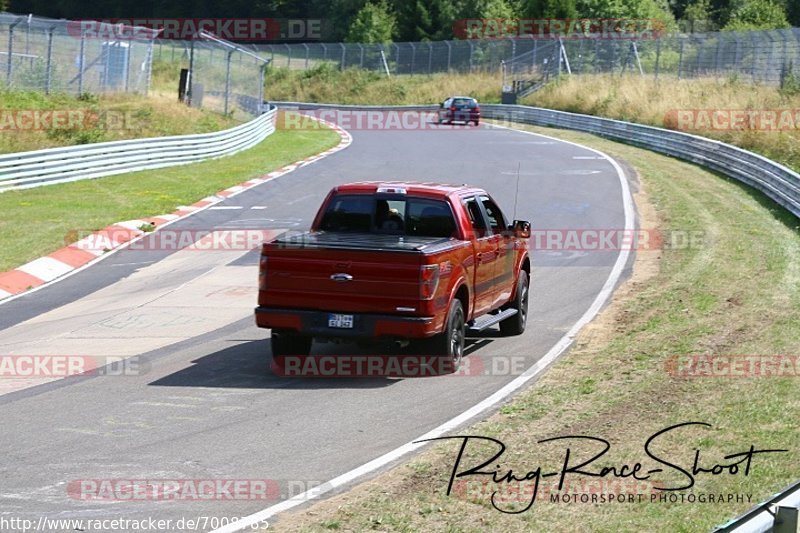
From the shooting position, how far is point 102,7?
116 m

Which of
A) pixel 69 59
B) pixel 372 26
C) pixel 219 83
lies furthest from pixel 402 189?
pixel 372 26

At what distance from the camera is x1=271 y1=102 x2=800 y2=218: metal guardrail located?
2577 centimetres

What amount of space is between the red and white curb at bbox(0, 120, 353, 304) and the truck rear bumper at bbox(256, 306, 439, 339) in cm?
702

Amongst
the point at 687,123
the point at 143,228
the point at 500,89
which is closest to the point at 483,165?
the point at 687,123

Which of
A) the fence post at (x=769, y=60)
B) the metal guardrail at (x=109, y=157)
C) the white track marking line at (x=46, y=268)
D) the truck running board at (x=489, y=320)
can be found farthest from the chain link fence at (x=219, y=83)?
the truck running board at (x=489, y=320)

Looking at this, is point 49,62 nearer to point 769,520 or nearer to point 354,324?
point 354,324

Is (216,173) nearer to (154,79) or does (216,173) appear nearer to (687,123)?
(687,123)

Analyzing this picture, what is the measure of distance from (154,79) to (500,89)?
20362mm

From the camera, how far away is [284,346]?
1173 cm

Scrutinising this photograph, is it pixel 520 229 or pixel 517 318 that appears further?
pixel 517 318

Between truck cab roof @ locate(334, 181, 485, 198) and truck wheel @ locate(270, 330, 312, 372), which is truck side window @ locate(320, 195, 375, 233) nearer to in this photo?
truck cab roof @ locate(334, 181, 485, 198)

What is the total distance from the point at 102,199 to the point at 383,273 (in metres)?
16.0

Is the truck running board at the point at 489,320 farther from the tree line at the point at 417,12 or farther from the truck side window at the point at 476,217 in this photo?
the tree line at the point at 417,12

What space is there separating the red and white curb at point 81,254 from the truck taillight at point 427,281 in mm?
8151
